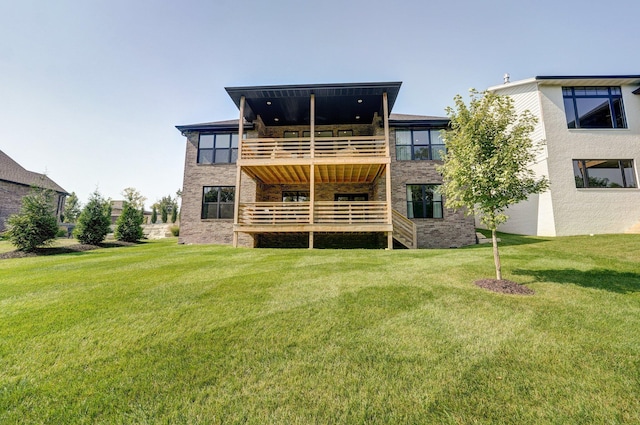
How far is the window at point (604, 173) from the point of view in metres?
14.0

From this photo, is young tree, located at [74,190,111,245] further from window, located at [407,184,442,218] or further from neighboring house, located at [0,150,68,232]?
window, located at [407,184,442,218]

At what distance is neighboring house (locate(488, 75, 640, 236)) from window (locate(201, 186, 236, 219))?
61.8 ft

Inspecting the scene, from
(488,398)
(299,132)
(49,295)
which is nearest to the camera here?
(488,398)

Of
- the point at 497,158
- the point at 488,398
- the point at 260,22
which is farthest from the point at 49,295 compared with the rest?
the point at 260,22

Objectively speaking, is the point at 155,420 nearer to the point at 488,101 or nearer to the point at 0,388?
the point at 0,388

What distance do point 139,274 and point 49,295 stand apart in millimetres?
1760

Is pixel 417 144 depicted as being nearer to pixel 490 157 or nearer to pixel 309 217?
pixel 309 217

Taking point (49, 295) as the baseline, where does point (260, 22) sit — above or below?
above

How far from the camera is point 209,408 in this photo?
7.18 ft

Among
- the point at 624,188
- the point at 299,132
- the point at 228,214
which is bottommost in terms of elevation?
the point at 228,214

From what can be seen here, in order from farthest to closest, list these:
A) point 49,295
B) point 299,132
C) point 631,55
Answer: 1. point 299,132
2. point 631,55
3. point 49,295

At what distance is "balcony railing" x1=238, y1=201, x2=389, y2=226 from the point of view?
13.2 metres

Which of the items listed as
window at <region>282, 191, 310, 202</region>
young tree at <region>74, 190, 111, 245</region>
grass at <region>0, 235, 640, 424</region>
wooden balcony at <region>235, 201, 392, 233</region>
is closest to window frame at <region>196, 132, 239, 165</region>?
window at <region>282, 191, 310, 202</region>

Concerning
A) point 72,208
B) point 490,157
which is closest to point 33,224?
point 490,157
